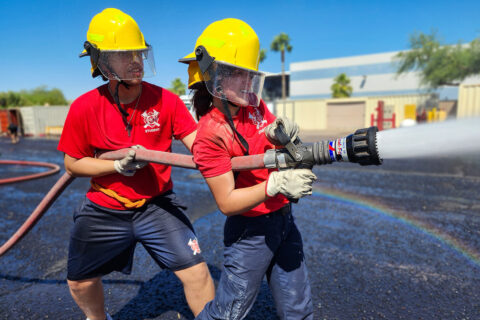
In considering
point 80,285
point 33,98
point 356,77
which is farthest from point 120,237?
point 33,98

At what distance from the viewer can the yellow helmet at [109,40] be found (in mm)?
2123

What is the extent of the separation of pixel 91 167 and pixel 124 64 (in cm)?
69

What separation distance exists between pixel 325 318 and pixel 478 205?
13.3 feet

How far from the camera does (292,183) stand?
1.53 m

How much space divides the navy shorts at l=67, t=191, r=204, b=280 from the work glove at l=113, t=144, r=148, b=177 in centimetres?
29

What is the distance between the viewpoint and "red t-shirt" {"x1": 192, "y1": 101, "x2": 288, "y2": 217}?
5.52ft

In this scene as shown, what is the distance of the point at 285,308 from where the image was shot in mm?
1881

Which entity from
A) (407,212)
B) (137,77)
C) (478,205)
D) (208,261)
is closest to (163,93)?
(137,77)

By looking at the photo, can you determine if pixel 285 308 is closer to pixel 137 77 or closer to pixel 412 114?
pixel 137 77

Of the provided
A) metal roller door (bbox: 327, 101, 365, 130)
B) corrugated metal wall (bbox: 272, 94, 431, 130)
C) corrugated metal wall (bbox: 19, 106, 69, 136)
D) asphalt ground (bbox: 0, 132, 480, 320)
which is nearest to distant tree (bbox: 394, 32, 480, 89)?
corrugated metal wall (bbox: 272, 94, 431, 130)

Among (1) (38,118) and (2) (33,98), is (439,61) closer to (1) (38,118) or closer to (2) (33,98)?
(1) (38,118)

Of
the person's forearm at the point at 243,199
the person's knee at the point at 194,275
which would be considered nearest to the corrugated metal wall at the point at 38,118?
the person's knee at the point at 194,275

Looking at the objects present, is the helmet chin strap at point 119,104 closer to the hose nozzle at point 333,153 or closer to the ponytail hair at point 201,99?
the ponytail hair at point 201,99

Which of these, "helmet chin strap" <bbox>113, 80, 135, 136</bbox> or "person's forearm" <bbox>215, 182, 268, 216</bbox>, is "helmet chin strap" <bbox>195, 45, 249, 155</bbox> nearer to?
"person's forearm" <bbox>215, 182, 268, 216</bbox>
